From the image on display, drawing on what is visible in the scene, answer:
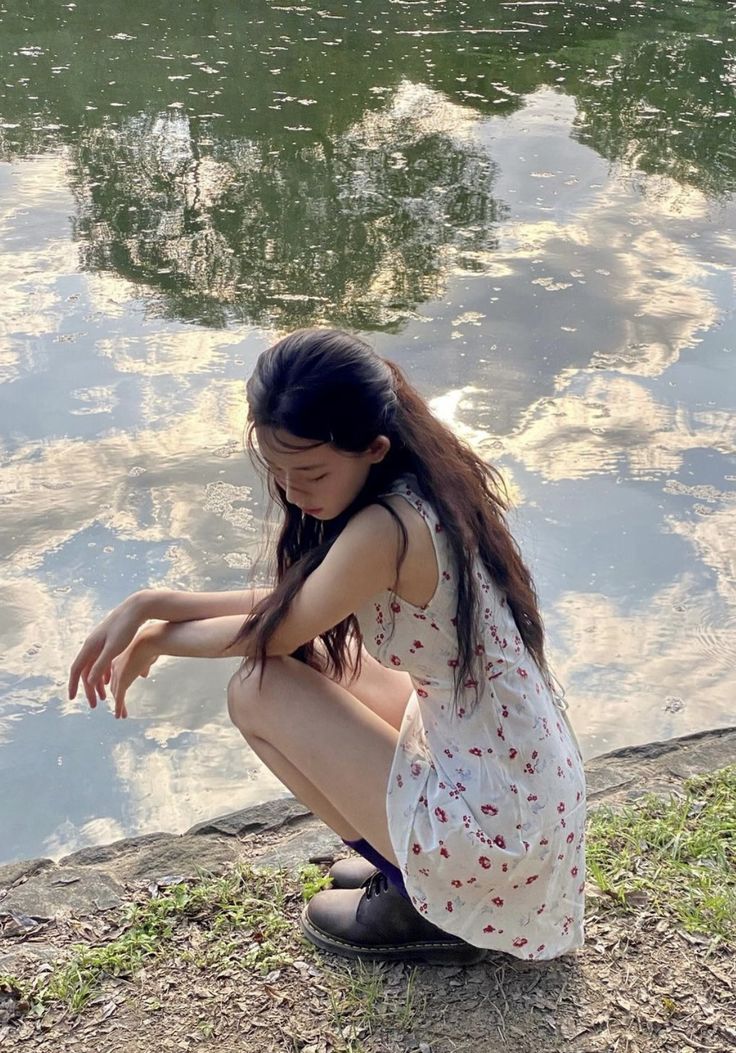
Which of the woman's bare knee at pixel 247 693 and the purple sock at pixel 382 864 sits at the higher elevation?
the woman's bare knee at pixel 247 693

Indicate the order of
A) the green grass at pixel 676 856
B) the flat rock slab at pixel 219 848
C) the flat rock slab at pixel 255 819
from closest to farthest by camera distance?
the green grass at pixel 676 856 → the flat rock slab at pixel 219 848 → the flat rock slab at pixel 255 819

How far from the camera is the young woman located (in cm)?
159

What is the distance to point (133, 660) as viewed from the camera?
186 centimetres

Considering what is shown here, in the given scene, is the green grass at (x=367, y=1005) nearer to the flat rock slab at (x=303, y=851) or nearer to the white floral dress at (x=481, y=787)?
the white floral dress at (x=481, y=787)

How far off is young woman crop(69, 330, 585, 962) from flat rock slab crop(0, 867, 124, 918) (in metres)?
0.45

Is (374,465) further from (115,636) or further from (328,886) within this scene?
(328,886)

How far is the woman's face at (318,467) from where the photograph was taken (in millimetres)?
1593

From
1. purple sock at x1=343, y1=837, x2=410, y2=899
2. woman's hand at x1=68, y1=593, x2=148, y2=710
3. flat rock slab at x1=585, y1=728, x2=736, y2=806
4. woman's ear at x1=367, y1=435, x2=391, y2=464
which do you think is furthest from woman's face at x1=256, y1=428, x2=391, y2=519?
flat rock slab at x1=585, y1=728, x2=736, y2=806

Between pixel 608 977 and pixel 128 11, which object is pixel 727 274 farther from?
pixel 128 11

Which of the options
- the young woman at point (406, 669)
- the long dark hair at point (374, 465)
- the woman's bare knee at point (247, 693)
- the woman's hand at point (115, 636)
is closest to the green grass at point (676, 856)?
the young woman at point (406, 669)

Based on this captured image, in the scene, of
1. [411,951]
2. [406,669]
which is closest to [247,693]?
[406,669]

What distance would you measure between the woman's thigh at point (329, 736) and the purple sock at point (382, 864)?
4 centimetres

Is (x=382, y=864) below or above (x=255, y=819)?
above

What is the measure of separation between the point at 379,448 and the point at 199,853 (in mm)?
974
